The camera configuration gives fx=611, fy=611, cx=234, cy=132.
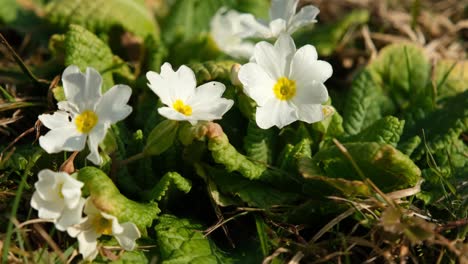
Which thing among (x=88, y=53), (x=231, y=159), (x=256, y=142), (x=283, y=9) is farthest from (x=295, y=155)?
(x=88, y=53)

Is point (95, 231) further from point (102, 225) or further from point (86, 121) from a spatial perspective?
point (86, 121)

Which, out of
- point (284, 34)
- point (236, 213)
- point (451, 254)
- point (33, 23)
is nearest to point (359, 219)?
point (451, 254)

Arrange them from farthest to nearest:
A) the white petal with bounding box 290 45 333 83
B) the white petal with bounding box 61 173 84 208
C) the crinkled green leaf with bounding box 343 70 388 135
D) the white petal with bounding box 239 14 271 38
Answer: the crinkled green leaf with bounding box 343 70 388 135 → the white petal with bounding box 239 14 271 38 → the white petal with bounding box 290 45 333 83 → the white petal with bounding box 61 173 84 208

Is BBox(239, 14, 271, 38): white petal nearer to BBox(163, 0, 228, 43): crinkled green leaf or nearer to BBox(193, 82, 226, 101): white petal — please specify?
BBox(193, 82, 226, 101): white petal

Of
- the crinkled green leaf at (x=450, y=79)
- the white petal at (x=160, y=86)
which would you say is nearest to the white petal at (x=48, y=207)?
the white petal at (x=160, y=86)

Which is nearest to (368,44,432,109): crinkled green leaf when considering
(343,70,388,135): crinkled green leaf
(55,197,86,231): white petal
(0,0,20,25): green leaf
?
(343,70,388,135): crinkled green leaf

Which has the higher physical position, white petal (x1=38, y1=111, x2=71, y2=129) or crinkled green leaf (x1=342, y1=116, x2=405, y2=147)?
white petal (x1=38, y1=111, x2=71, y2=129)

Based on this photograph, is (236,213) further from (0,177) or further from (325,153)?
(0,177)
